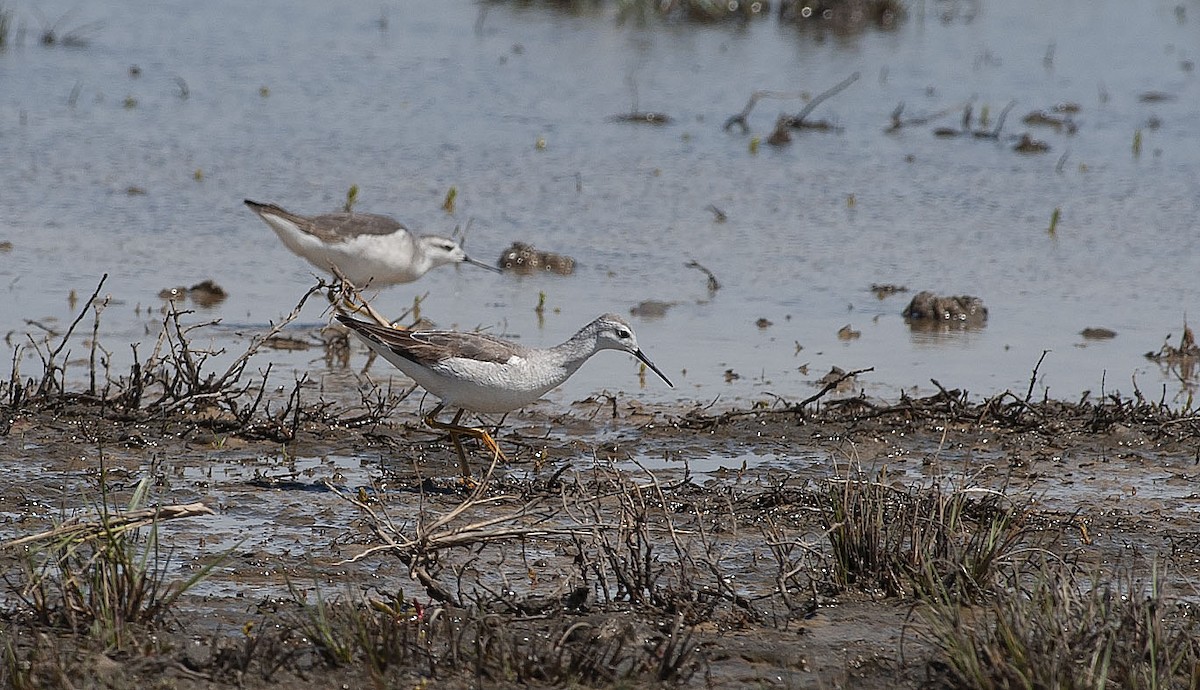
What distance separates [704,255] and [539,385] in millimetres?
4832

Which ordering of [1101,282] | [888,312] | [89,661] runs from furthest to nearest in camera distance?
[1101,282] → [888,312] → [89,661]

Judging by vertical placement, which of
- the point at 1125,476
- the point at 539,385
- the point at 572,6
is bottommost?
the point at 1125,476

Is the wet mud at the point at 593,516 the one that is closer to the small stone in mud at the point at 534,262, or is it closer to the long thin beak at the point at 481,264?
the long thin beak at the point at 481,264

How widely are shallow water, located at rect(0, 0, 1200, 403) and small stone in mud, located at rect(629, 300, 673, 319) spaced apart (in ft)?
0.28

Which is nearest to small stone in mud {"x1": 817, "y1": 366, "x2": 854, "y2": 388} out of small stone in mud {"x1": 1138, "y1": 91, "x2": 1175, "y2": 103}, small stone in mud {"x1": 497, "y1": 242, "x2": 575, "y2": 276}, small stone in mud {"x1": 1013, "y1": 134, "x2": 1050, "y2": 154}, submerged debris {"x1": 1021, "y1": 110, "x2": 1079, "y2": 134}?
small stone in mud {"x1": 497, "y1": 242, "x2": 575, "y2": 276}

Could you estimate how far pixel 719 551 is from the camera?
5.40 metres

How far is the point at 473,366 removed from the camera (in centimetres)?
689

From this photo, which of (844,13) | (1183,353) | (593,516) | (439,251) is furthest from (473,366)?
(844,13)

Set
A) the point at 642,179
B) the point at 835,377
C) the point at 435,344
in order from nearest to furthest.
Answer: the point at 435,344 → the point at 835,377 → the point at 642,179

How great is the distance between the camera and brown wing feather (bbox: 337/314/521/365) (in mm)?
6949

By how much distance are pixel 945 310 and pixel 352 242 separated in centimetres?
366

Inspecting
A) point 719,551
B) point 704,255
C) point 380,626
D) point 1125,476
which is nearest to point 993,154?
point 704,255

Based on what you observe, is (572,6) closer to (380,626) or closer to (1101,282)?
(1101,282)

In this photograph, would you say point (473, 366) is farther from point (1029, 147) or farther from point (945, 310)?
point (1029, 147)
